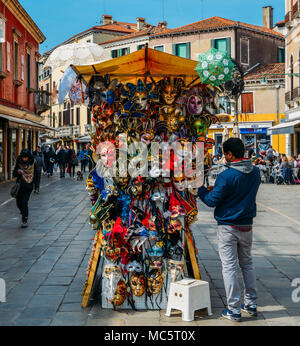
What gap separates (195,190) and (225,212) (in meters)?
0.50

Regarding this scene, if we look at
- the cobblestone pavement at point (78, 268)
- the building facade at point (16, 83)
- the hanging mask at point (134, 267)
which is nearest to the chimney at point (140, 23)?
the building facade at point (16, 83)

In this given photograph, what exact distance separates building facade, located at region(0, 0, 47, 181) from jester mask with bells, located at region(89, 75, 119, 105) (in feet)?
47.5

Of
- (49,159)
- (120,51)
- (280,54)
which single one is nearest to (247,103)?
(280,54)

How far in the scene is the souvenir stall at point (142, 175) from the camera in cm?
482

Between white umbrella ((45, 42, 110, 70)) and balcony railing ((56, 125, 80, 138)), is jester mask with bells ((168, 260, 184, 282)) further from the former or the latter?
balcony railing ((56, 125, 80, 138))

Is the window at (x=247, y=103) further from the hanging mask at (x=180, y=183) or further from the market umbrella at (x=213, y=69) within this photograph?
the hanging mask at (x=180, y=183)

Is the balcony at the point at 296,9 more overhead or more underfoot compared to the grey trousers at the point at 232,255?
more overhead

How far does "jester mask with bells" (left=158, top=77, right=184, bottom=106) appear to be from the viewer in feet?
16.2

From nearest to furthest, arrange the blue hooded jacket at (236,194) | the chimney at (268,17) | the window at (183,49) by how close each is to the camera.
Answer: the blue hooded jacket at (236,194) → the window at (183,49) → the chimney at (268,17)

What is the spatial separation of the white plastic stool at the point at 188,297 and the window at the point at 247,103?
118ft

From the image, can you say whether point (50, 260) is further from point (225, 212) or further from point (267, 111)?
point (267, 111)

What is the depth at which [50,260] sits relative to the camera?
22.5 ft

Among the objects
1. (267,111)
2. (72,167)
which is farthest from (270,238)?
(267,111)

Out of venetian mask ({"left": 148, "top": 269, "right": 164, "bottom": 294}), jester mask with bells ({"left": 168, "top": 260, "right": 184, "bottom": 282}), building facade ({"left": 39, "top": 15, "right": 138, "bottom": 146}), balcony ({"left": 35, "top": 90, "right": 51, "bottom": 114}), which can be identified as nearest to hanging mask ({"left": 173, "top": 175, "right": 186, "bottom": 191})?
jester mask with bells ({"left": 168, "top": 260, "right": 184, "bottom": 282})
